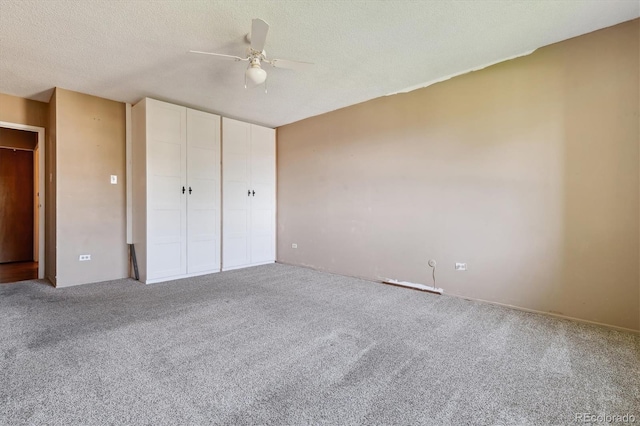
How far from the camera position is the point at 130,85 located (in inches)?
142

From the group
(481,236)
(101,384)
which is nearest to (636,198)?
(481,236)

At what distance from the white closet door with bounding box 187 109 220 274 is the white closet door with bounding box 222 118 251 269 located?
5.0 inches

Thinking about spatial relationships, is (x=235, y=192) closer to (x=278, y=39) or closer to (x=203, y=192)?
(x=203, y=192)

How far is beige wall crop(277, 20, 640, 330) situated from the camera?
2484 mm

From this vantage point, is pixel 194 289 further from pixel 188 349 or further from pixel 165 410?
pixel 165 410

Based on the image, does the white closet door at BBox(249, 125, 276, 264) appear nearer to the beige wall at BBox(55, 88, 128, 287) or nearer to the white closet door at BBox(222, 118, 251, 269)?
the white closet door at BBox(222, 118, 251, 269)

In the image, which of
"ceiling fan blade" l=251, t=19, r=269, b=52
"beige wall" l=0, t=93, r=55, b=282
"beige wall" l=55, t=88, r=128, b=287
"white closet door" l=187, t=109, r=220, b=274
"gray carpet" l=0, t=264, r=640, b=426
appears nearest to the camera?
"gray carpet" l=0, t=264, r=640, b=426

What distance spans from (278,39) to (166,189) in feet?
8.78

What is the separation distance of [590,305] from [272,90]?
13.6ft

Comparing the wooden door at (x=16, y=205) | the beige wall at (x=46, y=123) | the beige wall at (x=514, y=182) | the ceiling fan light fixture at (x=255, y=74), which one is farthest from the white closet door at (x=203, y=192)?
the wooden door at (x=16, y=205)

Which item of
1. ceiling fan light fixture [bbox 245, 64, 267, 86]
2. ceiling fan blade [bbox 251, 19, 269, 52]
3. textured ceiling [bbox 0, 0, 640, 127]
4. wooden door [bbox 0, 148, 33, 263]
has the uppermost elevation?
textured ceiling [bbox 0, 0, 640, 127]

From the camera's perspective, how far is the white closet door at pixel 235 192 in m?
4.73

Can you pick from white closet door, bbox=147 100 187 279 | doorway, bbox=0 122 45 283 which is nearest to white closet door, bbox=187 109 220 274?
white closet door, bbox=147 100 187 279

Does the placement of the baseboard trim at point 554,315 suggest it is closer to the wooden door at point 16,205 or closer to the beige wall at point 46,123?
the beige wall at point 46,123
